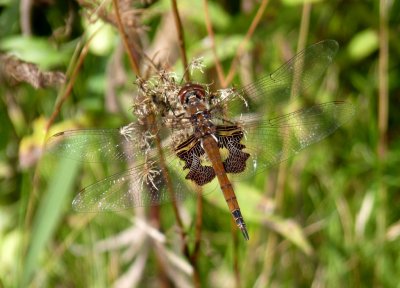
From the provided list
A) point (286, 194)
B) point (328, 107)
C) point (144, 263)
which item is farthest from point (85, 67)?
point (328, 107)

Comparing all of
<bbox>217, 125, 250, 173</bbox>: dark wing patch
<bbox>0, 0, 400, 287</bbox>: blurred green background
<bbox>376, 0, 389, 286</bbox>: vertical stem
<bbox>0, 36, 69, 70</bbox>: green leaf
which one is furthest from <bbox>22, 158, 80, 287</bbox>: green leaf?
<bbox>376, 0, 389, 286</bbox>: vertical stem

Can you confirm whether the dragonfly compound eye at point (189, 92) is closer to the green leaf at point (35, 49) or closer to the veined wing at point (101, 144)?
the veined wing at point (101, 144)

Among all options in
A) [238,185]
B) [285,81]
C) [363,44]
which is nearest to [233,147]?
[285,81]

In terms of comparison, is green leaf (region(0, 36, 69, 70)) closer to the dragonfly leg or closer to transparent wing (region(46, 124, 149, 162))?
transparent wing (region(46, 124, 149, 162))

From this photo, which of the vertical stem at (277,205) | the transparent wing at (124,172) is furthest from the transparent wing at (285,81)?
the vertical stem at (277,205)

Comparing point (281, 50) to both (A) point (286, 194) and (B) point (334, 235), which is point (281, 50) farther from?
(B) point (334, 235)

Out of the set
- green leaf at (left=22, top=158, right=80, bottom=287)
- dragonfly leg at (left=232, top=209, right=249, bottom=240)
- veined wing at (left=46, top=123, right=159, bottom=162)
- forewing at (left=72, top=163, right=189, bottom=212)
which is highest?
green leaf at (left=22, top=158, right=80, bottom=287)

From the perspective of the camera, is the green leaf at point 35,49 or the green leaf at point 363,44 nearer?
the green leaf at point 35,49
